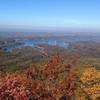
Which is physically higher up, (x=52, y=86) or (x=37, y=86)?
(x=37, y=86)

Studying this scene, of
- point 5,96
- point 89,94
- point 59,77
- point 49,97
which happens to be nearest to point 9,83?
point 5,96

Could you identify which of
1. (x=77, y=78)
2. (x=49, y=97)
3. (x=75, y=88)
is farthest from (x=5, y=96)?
(x=77, y=78)

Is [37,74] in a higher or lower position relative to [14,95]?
lower

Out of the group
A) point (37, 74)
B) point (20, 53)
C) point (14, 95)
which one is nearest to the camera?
point (14, 95)

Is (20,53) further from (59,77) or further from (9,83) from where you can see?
(9,83)

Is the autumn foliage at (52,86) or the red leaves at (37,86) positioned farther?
the autumn foliage at (52,86)

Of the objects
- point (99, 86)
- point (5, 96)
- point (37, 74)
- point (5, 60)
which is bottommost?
point (5, 60)

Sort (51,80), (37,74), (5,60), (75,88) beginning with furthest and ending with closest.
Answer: (5,60) < (37,74) < (51,80) < (75,88)

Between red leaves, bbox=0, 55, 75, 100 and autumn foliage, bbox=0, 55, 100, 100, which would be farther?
autumn foliage, bbox=0, 55, 100, 100

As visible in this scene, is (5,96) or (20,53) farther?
(20,53)

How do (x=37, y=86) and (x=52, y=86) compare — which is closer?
(x=37, y=86)
